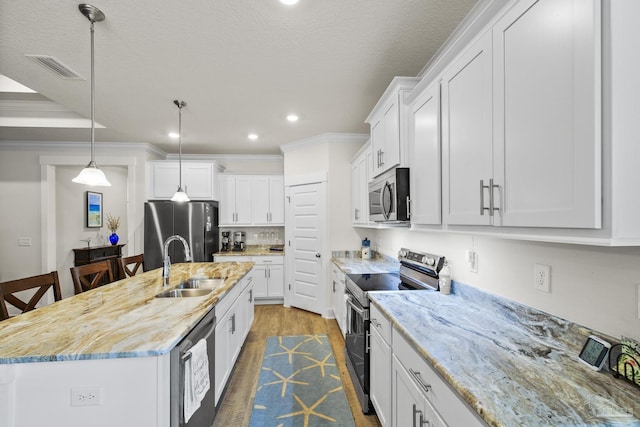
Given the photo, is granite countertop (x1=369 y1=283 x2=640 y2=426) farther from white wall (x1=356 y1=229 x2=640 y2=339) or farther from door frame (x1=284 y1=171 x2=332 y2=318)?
door frame (x1=284 y1=171 x2=332 y2=318)

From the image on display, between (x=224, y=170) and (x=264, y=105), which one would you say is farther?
(x=224, y=170)

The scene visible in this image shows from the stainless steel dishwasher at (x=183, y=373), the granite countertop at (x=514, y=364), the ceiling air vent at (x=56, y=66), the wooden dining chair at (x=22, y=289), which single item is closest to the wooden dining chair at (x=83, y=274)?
the wooden dining chair at (x=22, y=289)

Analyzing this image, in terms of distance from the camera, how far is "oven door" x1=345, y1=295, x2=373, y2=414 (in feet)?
6.82

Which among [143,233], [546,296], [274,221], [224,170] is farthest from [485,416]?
[224,170]

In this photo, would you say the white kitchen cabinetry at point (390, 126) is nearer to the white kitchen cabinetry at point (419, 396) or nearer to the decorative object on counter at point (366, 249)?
the white kitchen cabinetry at point (419, 396)

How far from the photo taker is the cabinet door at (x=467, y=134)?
3.95ft

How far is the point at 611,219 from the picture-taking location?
732 mm

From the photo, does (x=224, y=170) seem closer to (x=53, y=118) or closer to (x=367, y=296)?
(x=53, y=118)

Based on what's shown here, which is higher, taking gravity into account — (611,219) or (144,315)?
(611,219)

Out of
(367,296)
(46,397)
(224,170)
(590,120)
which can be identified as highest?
(224,170)

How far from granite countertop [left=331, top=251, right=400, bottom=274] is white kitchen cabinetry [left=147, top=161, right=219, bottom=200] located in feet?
7.67

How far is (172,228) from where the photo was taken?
4.30 meters

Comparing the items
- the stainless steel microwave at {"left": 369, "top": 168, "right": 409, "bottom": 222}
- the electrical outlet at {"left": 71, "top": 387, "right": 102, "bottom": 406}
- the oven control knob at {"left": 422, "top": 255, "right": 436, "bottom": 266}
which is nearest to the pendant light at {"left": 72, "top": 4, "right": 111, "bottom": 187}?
the electrical outlet at {"left": 71, "top": 387, "right": 102, "bottom": 406}

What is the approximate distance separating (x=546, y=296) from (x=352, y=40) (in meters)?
1.87
